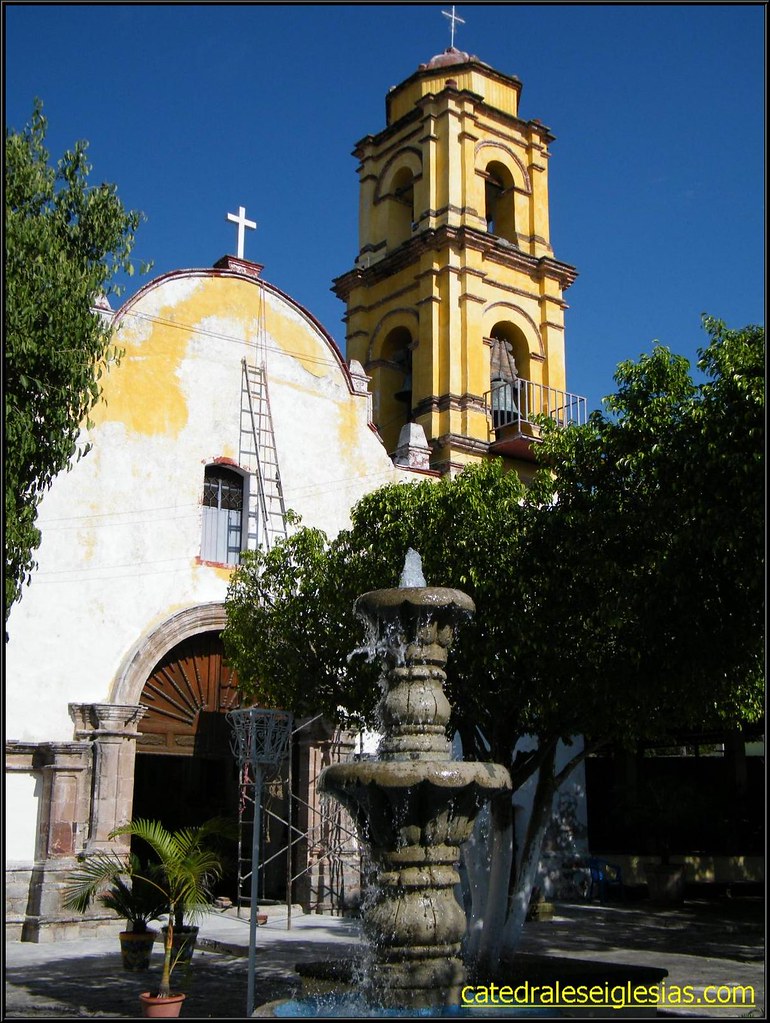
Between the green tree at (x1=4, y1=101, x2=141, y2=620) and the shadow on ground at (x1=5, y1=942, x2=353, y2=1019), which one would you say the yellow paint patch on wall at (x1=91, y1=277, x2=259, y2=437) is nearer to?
the green tree at (x1=4, y1=101, x2=141, y2=620)

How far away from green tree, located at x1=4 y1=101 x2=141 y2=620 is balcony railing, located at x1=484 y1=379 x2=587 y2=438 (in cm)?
1179

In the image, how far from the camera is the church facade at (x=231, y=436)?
14109 millimetres

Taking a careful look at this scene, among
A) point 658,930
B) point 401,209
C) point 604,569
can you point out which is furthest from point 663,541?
point 401,209

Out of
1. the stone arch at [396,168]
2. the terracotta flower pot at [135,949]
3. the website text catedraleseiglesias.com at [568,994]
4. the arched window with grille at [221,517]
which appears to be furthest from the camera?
the stone arch at [396,168]

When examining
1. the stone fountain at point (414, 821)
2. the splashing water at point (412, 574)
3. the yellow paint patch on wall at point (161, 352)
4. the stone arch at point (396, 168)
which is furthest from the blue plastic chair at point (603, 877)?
the stone arch at point (396, 168)

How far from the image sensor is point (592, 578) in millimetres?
9945

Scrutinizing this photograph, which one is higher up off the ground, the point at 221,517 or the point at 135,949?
the point at 221,517

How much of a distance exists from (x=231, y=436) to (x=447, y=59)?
12020mm

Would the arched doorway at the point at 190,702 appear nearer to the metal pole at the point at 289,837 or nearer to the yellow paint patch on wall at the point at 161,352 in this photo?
the metal pole at the point at 289,837

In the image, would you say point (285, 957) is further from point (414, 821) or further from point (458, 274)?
point (458, 274)

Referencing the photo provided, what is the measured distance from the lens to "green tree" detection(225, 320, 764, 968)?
920 cm

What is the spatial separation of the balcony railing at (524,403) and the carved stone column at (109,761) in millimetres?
9475

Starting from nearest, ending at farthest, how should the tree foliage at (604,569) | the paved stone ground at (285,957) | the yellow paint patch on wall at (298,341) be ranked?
the tree foliage at (604,569) < the paved stone ground at (285,957) < the yellow paint patch on wall at (298,341)

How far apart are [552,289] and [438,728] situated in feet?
53.0
